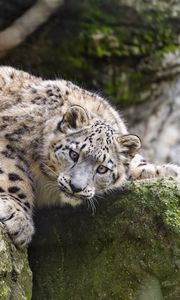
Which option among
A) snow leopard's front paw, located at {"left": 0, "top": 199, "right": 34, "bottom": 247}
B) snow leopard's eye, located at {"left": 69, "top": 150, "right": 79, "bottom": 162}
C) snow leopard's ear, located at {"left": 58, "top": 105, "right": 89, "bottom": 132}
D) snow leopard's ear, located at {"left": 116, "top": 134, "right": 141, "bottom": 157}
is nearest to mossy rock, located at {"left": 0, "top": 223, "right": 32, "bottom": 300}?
snow leopard's front paw, located at {"left": 0, "top": 199, "right": 34, "bottom": 247}

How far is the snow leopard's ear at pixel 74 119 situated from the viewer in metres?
5.94

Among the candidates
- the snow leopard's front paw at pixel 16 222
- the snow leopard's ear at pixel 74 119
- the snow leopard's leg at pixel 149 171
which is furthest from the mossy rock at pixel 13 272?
the snow leopard's leg at pixel 149 171

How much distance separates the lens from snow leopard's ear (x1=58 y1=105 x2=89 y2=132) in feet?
19.5

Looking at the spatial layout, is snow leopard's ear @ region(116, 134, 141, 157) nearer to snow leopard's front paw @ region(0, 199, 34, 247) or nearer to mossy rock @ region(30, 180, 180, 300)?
mossy rock @ region(30, 180, 180, 300)

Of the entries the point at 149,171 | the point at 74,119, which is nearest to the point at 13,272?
the point at 74,119

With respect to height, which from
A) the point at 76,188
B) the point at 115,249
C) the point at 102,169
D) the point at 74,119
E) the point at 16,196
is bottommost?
the point at 115,249

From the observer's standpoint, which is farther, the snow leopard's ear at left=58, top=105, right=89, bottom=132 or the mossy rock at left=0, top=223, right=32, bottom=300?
the snow leopard's ear at left=58, top=105, right=89, bottom=132

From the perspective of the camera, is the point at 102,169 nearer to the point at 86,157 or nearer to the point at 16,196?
the point at 86,157

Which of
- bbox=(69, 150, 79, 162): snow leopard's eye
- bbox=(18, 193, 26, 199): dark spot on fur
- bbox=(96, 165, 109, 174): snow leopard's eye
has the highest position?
bbox=(69, 150, 79, 162): snow leopard's eye

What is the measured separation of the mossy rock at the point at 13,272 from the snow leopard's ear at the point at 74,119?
3.89ft

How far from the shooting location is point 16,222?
17.4 ft

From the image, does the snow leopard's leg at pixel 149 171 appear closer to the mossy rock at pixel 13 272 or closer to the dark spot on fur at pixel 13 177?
the dark spot on fur at pixel 13 177

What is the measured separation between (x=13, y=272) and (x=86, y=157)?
1.23m

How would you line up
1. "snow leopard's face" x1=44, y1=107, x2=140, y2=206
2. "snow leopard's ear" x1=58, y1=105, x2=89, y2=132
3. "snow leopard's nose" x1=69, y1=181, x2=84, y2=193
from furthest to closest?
"snow leopard's ear" x1=58, y1=105, x2=89, y2=132, "snow leopard's face" x1=44, y1=107, x2=140, y2=206, "snow leopard's nose" x1=69, y1=181, x2=84, y2=193
